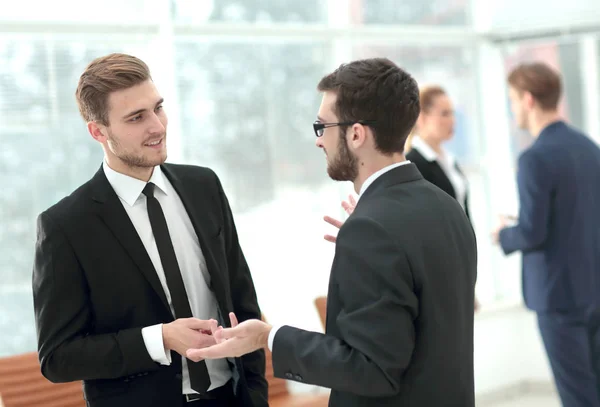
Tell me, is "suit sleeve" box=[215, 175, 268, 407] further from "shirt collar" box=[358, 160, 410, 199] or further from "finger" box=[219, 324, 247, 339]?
"shirt collar" box=[358, 160, 410, 199]

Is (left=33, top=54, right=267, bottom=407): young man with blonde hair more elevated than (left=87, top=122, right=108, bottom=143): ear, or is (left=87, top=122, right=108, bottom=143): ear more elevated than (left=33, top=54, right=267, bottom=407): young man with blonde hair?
(left=87, top=122, right=108, bottom=143): ear

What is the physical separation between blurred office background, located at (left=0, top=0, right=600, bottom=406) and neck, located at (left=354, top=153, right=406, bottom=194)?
242cm

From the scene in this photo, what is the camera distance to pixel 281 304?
4.74 meters

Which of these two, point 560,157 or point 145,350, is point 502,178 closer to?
point 560,157

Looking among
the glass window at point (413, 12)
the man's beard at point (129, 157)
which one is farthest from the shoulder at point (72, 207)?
the glass window at point (413, 12)

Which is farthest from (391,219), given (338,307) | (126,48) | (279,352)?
(126,48)

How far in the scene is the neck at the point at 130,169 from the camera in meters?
2.16

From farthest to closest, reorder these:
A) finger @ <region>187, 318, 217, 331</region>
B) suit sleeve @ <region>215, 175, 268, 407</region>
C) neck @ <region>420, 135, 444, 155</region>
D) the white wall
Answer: the white wall, neck @ <region>420, 135, 444, 155</region>, suit sleeve @ <region>215, 175, 268, 407</region>, finger @ <region>187, 318, 217, 331</region>

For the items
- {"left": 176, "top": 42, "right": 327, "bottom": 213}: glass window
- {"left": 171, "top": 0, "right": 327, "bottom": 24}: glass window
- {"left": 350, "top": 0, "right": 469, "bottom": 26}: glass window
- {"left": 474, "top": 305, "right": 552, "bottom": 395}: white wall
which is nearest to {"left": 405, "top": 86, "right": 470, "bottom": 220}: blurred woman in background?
{"left": 176, "top": 42, "right": 327, "bottom": 213}: glass window

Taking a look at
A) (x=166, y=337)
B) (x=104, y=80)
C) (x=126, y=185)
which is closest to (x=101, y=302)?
(x=166, y=337)

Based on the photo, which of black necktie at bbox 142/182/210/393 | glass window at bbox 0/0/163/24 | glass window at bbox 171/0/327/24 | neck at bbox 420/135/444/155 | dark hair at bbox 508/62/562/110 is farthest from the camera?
glass window at bbox 171/0/327/24

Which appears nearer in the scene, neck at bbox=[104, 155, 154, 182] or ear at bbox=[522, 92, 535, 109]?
neck at bbox=[104, 155, 154, 182]

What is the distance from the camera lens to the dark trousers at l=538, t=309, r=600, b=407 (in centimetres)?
388

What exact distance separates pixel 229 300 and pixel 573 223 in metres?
2.26
